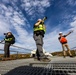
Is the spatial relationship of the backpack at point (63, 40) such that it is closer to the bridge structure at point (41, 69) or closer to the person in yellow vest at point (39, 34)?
the person in yellow vest at point (39, 34)

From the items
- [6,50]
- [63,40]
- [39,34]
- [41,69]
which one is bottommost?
[41,69]

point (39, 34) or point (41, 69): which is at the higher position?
point (39, 34)

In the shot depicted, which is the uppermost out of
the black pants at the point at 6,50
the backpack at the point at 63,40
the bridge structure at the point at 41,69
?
the backpack at the point at 63,40

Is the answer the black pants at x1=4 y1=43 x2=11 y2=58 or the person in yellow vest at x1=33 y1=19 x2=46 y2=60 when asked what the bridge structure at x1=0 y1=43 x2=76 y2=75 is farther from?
the black pants at x1=4 y1=43 x2=11 y2=58

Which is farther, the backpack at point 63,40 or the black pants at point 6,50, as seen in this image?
the backpack at point 63,40

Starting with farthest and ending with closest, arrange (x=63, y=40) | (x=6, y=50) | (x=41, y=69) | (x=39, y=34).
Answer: (x=63, y=40), (x=6, y=50), (x=39, y=34), (x=41, y=69)

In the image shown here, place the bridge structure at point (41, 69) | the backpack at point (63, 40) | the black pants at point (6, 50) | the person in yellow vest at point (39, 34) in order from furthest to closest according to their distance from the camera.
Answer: the backpack at point (63, 40)
the black pants at point (6, 50)
the person in yellow vest at point (39, 34)
the bridge structure at point (41, 69)

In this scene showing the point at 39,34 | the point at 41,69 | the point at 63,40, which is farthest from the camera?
the point at 63,40

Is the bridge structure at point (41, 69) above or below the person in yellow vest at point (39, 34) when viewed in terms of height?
below

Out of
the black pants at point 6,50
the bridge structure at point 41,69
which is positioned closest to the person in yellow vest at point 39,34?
the bridge structure at point 41,69

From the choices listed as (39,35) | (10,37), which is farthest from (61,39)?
(39,35)

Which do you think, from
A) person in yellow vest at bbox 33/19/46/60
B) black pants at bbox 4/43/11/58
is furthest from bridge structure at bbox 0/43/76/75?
black pants at bbox 4/43/11/58

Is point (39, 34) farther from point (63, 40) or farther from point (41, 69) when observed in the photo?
point (63, 40)

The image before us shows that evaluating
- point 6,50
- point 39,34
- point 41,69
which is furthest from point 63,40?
point 41,69
